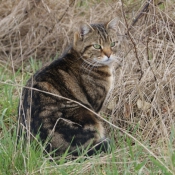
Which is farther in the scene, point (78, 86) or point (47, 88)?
point (78, 86)

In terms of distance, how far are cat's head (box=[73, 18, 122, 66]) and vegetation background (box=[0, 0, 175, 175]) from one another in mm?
217

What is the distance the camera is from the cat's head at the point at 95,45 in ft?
12.6

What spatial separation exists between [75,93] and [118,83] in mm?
676

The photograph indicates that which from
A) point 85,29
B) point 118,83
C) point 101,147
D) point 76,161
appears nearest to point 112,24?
point 85,29

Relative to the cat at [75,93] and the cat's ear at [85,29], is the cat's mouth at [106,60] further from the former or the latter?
the cat's ear at [85,29]

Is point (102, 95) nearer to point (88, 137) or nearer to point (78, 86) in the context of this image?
point (78, 86)

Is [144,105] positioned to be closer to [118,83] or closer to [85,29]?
[118,83]

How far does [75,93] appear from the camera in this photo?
361 centimetres

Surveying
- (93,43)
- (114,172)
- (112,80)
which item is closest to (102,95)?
(112,80)

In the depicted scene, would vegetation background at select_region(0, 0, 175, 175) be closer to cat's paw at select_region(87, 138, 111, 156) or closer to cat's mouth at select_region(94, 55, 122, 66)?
cat's paw at select_region(87, 138, 111, 156)

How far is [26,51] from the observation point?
6.11 m

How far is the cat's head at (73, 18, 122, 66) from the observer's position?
385cm

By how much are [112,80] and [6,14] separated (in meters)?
3.10

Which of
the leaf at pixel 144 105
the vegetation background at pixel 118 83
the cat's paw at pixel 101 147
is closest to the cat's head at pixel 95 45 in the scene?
the vegetation background at pixel 118 83
